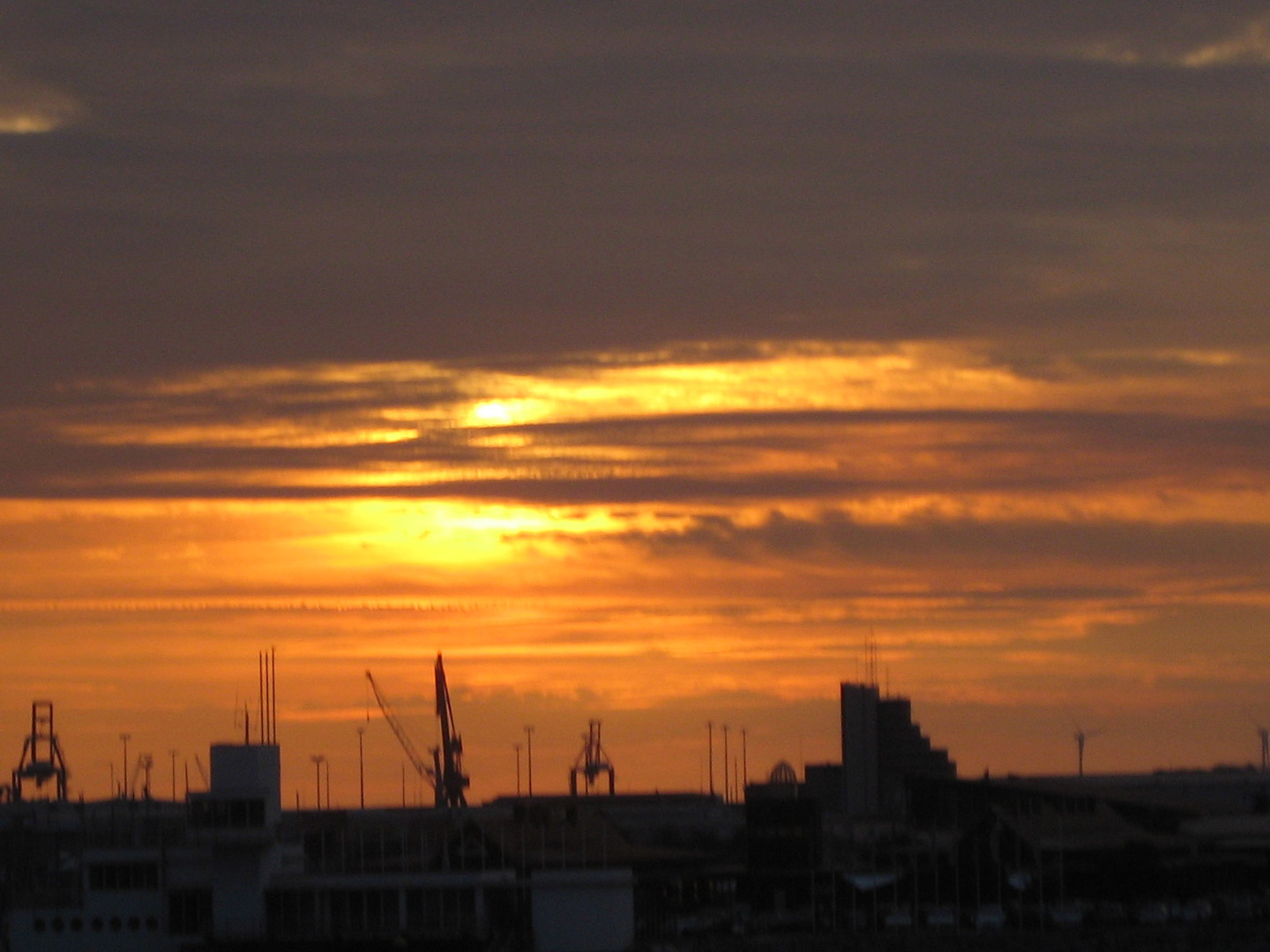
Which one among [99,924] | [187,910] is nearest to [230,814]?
[187,910]

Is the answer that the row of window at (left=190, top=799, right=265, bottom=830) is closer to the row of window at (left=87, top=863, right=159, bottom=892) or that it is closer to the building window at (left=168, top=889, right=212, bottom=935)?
the building window at (left=168, top=889, right=212, bottom=935)

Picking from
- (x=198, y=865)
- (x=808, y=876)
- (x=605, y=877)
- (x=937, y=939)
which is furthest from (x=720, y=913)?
(x=198, y=865)

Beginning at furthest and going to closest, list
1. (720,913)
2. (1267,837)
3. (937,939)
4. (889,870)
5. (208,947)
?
(1267,837)
(889,870)
(720,913)
(937,939)
(208,947)

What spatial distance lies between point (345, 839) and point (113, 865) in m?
36.5

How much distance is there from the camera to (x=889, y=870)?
175750 millimetres

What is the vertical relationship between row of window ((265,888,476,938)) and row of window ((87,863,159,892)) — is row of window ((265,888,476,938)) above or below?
below

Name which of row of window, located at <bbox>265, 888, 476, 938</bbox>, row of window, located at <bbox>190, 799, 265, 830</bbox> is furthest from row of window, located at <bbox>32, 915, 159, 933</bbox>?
row of window, located at <bbox>265, 888, 476, 938</bbox>

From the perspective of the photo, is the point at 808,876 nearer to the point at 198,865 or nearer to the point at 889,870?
the point at 889,870

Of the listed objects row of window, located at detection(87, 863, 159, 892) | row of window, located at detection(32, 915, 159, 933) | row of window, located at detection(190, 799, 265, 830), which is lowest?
row of window, located at detection(32, 915, 159, 933)

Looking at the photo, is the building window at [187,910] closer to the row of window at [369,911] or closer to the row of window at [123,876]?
the row of window at [123,876]

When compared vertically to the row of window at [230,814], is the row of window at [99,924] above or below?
below

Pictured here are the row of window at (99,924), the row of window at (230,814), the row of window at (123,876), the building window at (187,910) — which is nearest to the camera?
the row of window at (230,814)

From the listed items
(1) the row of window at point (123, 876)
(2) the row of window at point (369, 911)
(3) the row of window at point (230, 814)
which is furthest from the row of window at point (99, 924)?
(2) the row of window at point (369, 911)

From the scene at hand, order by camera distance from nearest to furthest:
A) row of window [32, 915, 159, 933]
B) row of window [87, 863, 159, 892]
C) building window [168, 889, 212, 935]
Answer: building window [168, 889, 212, 935] < row of window [32, 915, 159, 933] < row of window [87, 863, 159, 892]
